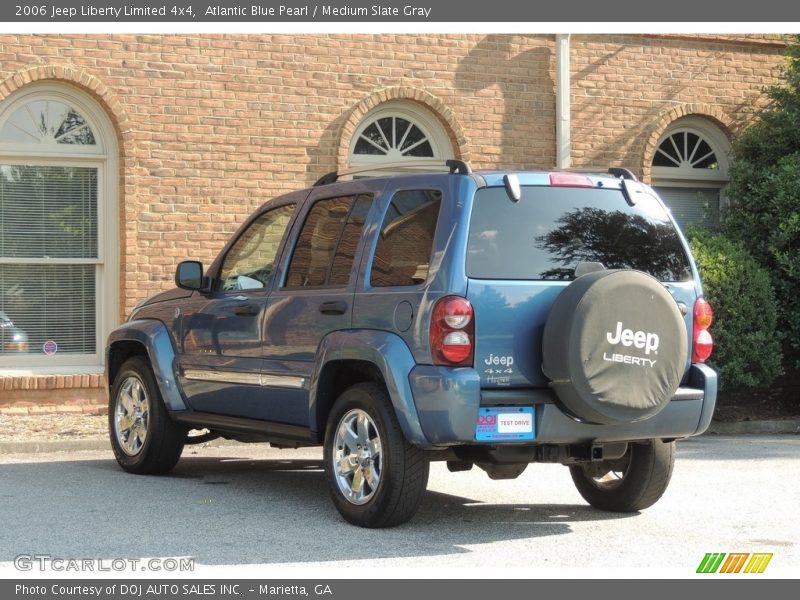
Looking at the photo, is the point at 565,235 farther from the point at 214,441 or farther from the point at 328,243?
the point at 214,441

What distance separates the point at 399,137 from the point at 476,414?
8644 millimetres

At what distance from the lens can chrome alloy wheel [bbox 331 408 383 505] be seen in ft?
24.7

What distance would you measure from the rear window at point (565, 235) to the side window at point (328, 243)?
3.34ft

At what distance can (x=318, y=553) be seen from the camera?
6840 mm

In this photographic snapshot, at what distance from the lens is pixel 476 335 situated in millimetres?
7117

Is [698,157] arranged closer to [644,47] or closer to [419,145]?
[644,47]

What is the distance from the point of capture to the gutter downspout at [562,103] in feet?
51.3

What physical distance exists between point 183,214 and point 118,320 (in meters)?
1.33

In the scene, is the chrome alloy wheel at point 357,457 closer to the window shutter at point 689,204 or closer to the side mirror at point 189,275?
the side mirror at point 189,275

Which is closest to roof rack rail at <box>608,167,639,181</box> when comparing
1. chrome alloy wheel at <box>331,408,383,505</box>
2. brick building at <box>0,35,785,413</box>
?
chrome alloy wheel at <box>331,408,383,505</box>

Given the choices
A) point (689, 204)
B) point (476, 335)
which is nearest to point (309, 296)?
point (476, 335)

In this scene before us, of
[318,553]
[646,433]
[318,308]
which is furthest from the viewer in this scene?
[318,308]
